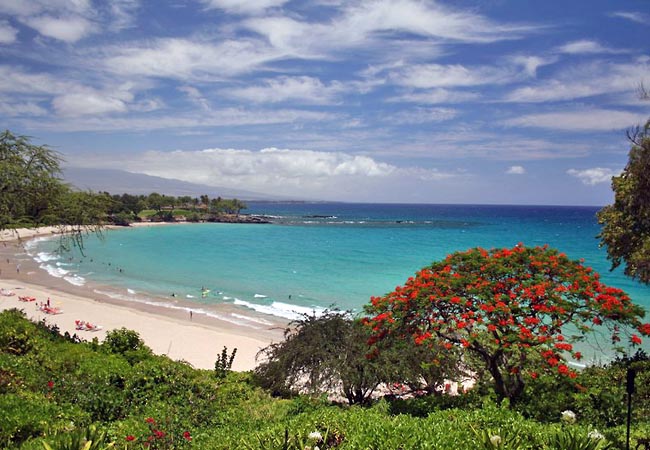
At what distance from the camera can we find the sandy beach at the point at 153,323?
23.0m

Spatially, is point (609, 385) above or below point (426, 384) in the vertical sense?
above

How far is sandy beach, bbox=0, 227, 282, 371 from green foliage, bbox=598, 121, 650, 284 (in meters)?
13.6

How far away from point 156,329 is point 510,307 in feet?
75.1

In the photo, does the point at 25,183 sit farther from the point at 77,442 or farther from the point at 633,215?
the point at 633,215

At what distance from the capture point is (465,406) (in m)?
9.49

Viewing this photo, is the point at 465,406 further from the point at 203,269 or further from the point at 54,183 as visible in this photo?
the point at 203,269

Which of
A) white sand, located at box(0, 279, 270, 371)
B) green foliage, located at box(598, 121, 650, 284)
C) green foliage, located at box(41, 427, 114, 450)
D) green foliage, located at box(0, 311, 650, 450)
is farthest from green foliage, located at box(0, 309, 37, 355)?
green foliage, located at box(598, 121, 650, 284)

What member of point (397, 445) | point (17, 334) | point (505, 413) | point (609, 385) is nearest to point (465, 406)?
point (505, 413)

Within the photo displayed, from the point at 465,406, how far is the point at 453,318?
6.06 ft

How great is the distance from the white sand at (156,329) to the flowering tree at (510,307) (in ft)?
42.4

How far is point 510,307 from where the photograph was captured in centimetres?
902

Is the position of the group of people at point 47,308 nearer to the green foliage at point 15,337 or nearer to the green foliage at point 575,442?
the green foliage at point 15,337

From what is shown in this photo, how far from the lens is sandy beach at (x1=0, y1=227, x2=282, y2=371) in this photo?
22969 millimetres

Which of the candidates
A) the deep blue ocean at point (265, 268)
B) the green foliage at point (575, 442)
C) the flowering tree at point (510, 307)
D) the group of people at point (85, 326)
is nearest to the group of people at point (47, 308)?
the group of people at point (85, 326)
